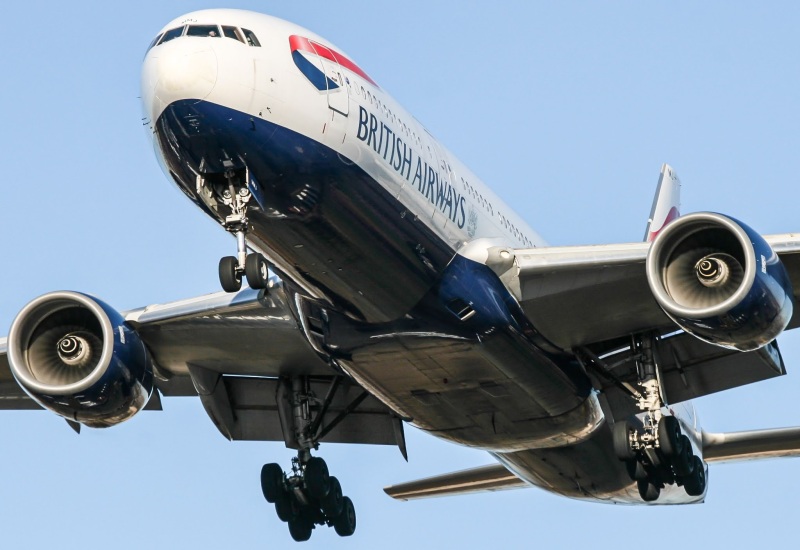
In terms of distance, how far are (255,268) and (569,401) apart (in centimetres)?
705

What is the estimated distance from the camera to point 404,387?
26.6m

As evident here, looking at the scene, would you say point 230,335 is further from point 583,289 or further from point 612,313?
point 612,313

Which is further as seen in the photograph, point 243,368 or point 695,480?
point 243,368

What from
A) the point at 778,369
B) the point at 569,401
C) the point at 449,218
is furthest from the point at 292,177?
the point at 778,369

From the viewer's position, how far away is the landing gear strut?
29.4 meters

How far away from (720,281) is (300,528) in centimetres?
941

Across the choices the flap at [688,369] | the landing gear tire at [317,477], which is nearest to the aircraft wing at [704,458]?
the flap at [688,369]

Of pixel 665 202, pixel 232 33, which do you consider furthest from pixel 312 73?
pixel 665 202

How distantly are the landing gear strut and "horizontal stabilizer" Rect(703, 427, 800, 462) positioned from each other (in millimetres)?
6969

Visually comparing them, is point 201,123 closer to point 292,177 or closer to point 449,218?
point 292,177

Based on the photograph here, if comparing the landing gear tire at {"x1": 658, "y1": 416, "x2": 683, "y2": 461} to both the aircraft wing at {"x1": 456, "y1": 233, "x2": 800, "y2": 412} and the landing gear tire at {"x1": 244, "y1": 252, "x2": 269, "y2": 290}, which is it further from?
the landing gear tire at {"x1": 244, "y1": 252, "x2": 269, "y2": 290}

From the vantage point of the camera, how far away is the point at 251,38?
74.3 ft

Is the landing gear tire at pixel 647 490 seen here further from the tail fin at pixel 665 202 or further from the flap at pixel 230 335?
the tail fin at pixel 665 202

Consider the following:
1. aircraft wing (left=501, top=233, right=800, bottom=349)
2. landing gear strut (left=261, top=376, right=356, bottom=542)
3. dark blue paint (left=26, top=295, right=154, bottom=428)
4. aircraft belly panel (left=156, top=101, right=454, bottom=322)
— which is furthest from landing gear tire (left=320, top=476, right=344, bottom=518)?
aircraft belly panel (left=156, top=101, right=454, bottom=322)
